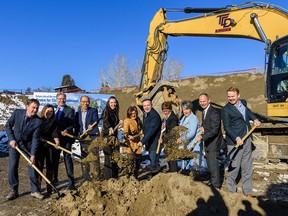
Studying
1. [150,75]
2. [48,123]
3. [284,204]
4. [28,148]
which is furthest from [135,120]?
[150,75]

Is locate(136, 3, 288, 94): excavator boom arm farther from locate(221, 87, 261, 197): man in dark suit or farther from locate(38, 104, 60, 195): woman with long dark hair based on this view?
locate(38, 104, 60, 195): woman with long dark hair

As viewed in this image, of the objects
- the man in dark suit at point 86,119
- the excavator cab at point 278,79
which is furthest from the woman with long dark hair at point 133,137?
the excavator cab at point 278,79

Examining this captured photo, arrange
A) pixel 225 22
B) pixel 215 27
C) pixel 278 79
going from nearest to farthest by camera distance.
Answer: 1. pixel 278 79
2. pixel 225 22
3. pixel 215 27

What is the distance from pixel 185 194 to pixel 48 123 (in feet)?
9.66

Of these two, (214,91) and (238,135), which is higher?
(214,91)

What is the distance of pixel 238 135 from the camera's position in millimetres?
5504

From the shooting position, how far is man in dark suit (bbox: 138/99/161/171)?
6453 mm

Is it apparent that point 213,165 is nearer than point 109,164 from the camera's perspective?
Yes

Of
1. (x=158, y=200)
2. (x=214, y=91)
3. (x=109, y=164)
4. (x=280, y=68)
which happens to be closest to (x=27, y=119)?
(x=109, y=164)

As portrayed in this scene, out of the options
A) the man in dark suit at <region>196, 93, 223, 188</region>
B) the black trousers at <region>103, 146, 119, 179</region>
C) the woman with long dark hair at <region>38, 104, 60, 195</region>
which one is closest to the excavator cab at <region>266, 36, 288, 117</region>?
the man in dark suit at <region>196, 93, 223, 188</region>

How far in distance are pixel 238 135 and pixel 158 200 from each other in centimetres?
175

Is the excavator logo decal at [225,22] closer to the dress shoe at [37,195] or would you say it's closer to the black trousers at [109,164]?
the black trousers at [109,164]

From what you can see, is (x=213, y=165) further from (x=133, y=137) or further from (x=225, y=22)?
(x=225, y=22)

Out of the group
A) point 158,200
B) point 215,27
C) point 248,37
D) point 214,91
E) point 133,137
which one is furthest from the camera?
point 214,91
